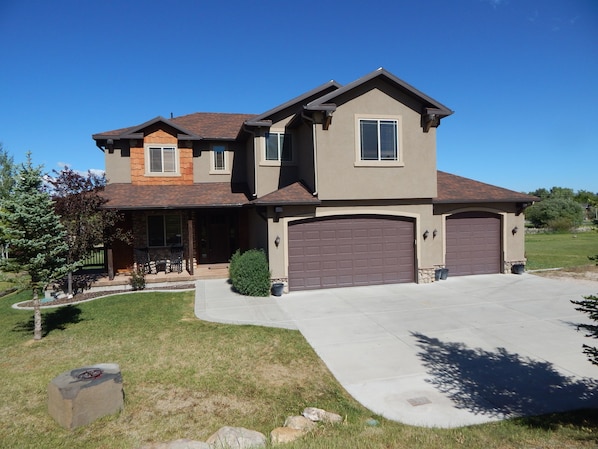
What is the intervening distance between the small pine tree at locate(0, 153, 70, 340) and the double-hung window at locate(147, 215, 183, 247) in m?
7.85

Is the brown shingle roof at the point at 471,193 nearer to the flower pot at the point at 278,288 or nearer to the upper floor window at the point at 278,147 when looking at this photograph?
the upper floor window at the point at 278,147

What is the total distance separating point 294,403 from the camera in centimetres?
561

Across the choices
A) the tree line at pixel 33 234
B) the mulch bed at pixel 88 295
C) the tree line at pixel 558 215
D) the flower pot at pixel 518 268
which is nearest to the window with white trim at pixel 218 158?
the mulch bed at pixel 88 295

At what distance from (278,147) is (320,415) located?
11.6m

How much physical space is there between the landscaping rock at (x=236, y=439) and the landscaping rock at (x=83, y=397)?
5.78ft

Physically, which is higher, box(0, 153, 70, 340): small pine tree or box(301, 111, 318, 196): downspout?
box(301, 111, 318, 196): downspout

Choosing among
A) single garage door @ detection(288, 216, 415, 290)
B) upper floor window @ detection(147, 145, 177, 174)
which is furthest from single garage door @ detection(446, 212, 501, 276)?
upper floor window @ detection(147, 145, 177, 174)

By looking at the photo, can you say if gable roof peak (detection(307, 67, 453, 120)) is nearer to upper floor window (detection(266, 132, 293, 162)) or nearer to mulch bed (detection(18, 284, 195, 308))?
upper floor window (detection(266, 132, 293, 162))

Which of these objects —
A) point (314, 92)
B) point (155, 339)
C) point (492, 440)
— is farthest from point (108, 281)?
point (492, 440)

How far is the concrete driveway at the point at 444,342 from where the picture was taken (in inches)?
217

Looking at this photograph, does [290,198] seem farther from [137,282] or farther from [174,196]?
[137,282]

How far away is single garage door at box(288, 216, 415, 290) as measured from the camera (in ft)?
43.0

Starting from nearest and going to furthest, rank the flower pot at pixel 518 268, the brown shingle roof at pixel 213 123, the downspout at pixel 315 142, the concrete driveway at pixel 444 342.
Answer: the concrete driveway at pixel 444 342 < the downspout at pixel 315 142 < the flower pot at pixel 518 268 < the brown shingle roof at pixel 213 123

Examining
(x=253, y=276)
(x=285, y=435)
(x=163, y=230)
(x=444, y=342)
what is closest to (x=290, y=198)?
(x=253, y=276)
